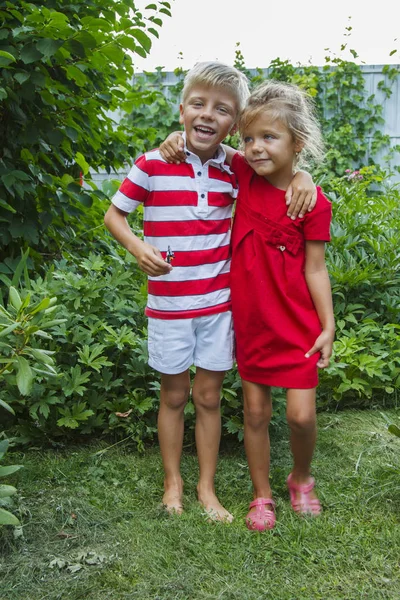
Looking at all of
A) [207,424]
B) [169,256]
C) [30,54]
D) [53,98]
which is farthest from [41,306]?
[53,98]

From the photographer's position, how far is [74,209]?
12.1ft

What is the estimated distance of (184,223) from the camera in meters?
2.40

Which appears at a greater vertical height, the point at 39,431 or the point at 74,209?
the point at 74,209

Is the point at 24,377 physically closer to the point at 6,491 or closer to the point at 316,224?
the point at 6,491

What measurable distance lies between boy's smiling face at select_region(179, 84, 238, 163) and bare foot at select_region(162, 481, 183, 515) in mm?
1251

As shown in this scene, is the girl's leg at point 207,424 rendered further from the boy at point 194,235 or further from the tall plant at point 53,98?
the tall plant at point 53,98

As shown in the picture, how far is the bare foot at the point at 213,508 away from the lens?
96.1 inches

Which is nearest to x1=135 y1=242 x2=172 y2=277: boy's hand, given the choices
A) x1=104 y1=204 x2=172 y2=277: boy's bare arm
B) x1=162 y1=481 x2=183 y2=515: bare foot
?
x1=104 y1=204 x2=172 y2=277: boy's bare arm

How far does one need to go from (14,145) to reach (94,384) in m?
1.30

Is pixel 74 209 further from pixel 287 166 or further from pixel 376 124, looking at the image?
pixel 376 124

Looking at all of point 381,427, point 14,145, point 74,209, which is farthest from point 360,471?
point 14,145

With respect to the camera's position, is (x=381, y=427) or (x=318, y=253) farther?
(x=381, y=427)

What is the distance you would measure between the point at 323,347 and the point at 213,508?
28.1 inches

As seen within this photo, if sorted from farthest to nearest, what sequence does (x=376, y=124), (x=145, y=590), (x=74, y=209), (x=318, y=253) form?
(x=376, y=124) < (x=74, y=209) < (x=318, y=253) < (x=145, y=590)
